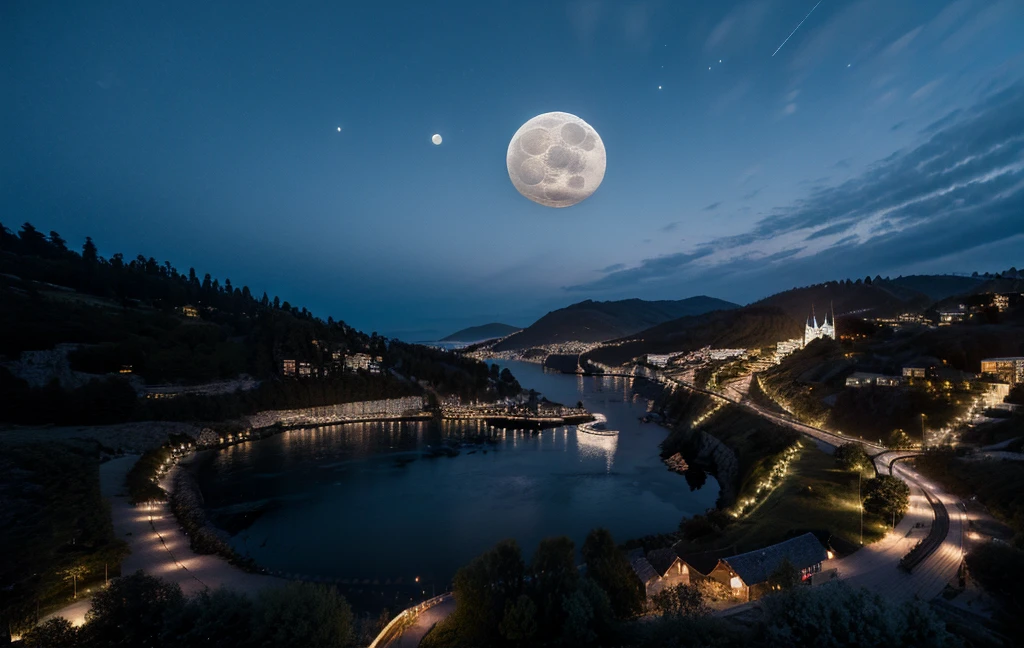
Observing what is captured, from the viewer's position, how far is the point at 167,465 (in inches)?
1249

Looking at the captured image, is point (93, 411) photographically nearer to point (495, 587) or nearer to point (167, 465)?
point (167, 465)

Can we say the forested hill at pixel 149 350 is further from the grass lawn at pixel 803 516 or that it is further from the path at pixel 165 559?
the grass lawn at pixel 803 516

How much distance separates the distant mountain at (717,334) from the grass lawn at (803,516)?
77219mm

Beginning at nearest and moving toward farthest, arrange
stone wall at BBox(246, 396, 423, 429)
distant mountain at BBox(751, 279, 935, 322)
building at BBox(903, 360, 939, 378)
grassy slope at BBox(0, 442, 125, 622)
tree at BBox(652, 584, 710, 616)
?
tree at BBox(652, 584, 710, 616)
grassy slope at BBox(0, 442, 125, 622)
building at BBox(903, 360, 939, 378)
stone wall at BBox(246, 396, 423, 429)
distant mountain at BBox(751, 279, 935, 322)

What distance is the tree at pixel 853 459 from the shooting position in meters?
21.3

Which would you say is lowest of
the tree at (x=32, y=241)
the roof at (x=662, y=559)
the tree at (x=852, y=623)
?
the roof at (x=662, y=559)

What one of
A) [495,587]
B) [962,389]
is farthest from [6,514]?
[962,389]

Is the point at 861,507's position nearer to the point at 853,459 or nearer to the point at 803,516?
the point at 803,516

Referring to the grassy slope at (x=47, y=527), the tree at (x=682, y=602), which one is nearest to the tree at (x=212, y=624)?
the grassy slope at (x=47, y=527)

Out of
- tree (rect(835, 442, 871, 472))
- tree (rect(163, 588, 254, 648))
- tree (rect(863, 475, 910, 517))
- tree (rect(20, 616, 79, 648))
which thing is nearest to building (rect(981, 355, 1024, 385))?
tree (rect(835, 442, 871, 472))

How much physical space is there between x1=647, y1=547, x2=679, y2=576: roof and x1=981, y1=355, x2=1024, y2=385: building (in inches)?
1017

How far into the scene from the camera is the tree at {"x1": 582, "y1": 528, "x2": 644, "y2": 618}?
11.9 metres

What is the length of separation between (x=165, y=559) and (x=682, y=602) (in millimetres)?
17236

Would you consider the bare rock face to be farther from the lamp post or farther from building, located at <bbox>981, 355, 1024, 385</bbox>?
building, located at <bbox>981, 355, 1024, 385</bbox>
